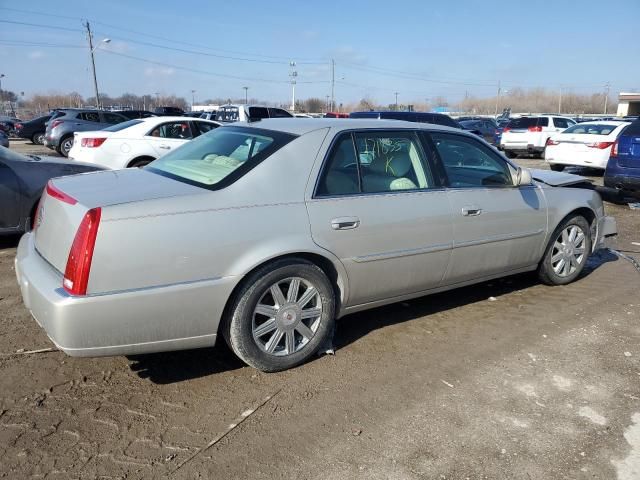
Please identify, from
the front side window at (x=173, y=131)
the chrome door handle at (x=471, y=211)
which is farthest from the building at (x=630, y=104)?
the chrome door handle at (x=471, y=211)

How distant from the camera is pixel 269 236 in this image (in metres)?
3.20

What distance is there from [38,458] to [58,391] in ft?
2.14

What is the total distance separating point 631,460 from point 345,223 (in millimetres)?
2039

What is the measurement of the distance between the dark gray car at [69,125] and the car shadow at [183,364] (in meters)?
15.6

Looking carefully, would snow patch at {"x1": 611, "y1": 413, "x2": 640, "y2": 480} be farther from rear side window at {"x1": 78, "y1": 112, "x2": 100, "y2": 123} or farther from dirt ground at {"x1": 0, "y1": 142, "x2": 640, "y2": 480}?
rear side window at {"x1": 78, "y1": 112, "x2": 100, "y2": 123}

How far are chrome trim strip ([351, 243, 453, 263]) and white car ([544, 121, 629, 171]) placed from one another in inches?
421

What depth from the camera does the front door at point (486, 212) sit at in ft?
13.7

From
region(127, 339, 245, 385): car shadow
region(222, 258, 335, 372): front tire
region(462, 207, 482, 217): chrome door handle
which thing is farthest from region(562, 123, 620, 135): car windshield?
region(127, 339, 245, 385): car shadow

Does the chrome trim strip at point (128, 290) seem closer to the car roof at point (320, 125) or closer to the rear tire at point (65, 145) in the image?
the car roof at point (320, 125)

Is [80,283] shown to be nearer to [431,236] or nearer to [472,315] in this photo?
[431,236]

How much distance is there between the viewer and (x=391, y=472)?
101 inches

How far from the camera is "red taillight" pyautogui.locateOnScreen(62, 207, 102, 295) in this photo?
2758 millimetres

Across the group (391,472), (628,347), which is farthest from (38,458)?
(628,347)

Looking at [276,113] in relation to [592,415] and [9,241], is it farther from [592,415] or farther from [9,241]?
[592,415]
